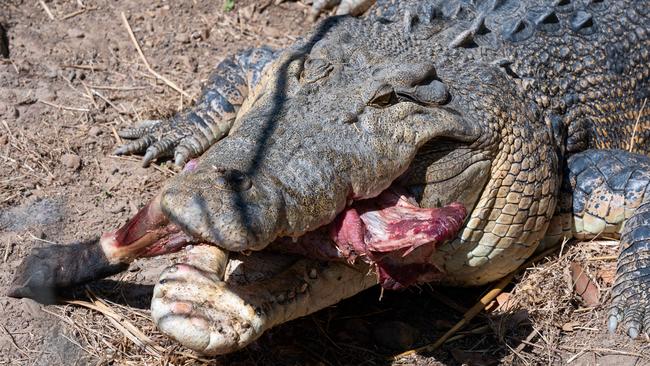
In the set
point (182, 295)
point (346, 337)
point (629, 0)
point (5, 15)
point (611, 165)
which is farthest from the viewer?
point (5, 15)

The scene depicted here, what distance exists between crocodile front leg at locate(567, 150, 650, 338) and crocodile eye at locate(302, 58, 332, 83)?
4.68 feet

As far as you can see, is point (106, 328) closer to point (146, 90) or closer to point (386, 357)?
point (386, 357)

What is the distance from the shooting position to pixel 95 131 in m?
4.64

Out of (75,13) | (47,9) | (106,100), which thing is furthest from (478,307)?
(47,9)

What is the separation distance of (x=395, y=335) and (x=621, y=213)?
1.25 m

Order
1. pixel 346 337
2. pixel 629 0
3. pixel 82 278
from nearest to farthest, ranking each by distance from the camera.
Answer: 1. pixel 82 278
2. pixel 346 337
3. pixel 629 0

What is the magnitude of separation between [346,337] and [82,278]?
1.13m

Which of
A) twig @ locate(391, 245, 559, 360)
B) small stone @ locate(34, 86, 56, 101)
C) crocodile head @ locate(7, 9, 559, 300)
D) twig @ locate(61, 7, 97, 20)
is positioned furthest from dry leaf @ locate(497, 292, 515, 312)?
twig @ locate(61, 7, 97, 20)

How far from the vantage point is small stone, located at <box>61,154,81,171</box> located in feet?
14.2

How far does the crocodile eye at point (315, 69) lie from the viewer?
333 centimetres

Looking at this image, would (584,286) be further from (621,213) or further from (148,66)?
(148,66)

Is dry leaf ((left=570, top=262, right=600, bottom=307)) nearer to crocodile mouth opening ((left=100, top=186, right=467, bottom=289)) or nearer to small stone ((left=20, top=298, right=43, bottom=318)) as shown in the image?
crocodile mouth opening ((left=100, top=186, right=467, bottom=289))

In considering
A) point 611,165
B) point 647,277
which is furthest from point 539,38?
point 647,277

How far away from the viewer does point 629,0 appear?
4805 mm
